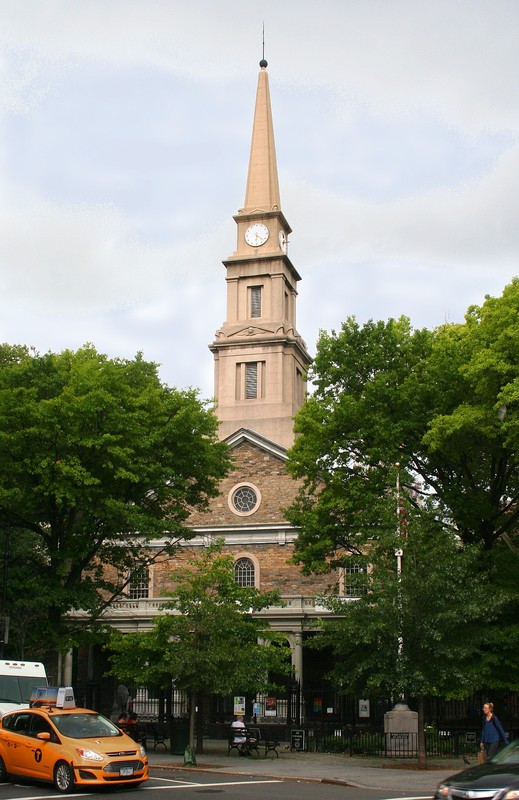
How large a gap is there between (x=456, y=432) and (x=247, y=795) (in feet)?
47.3

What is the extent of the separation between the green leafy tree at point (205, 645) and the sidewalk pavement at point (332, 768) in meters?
1.39

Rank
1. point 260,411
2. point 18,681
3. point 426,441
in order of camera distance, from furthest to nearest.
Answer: point 260,411 → point 426,441 → point 18,681

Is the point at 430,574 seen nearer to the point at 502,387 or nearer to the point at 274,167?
the point at 502,387

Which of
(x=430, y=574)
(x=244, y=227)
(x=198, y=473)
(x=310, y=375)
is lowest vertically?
(x=430, y=574)

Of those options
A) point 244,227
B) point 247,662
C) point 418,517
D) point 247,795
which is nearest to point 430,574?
point 418,517

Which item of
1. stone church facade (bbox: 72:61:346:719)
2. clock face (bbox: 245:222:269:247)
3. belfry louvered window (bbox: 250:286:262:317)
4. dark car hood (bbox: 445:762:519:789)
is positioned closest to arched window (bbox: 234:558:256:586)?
stone church facade (bbox: 72:61:346:719)

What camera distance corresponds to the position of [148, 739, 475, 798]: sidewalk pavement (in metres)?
19.7

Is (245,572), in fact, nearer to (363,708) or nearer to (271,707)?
(271,707)

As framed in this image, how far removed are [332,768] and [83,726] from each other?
7674 mm

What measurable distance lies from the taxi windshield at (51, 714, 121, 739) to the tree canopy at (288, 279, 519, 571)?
11905 mm

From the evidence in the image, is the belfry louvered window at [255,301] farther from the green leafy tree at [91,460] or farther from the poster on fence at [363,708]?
the poster on fence at [363,708]

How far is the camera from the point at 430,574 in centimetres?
2344

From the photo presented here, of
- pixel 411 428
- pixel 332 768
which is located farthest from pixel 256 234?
pixel 332 768

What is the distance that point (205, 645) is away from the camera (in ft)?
82.1
